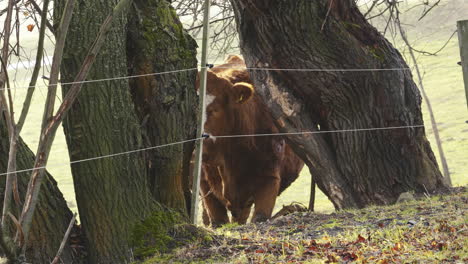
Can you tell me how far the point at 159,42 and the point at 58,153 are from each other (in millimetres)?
36335

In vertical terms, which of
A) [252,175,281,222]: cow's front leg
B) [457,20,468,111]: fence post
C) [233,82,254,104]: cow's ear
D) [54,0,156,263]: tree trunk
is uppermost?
[457,20,468,111]: fence post

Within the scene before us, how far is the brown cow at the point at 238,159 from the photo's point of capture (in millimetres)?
9266

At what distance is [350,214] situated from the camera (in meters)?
6.36

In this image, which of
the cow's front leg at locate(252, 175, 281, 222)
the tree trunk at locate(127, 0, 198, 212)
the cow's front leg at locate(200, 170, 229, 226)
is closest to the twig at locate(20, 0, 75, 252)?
the tree trunk at locate(127, 0, 198, 212)

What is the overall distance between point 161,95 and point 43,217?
3.97 ft

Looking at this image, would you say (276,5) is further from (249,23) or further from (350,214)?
(350,214)

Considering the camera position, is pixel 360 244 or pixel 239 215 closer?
pixel 360 244

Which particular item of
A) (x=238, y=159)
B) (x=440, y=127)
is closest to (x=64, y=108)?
(x=238, y=159)

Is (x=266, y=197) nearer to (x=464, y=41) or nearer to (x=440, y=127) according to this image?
(x=464, y=41)

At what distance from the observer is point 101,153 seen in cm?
433

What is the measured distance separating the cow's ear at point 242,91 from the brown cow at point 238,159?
112 millimetres

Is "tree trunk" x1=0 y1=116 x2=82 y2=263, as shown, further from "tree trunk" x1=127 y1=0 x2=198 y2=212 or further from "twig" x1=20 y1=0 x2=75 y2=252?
"twig" x1=20 y1=0 x2=75 y2=252

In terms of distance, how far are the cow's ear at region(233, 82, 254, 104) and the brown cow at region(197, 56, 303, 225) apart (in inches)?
4.4

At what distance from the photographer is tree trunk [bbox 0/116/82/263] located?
4129 millimetres
